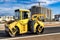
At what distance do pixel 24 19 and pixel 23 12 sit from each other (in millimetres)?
706

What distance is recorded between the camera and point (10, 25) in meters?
15.6

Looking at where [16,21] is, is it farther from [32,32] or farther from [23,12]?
[32,32]

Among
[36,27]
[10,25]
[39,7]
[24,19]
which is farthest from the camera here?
[39,7]

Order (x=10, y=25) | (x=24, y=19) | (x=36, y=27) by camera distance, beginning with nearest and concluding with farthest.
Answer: (x=10, y=25), (x=24, y=19), (x=36, y=27)

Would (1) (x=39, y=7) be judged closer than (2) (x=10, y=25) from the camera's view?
No

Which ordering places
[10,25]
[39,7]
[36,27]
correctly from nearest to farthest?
[10,25] < [36,27] < [39,7]

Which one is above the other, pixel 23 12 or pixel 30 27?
pixel 23 12

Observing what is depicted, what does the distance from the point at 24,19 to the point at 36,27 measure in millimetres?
1836

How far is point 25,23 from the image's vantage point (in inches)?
656

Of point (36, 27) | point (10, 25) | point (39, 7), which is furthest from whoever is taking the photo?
point (39, 7)

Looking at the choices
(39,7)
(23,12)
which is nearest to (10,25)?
(23,12)

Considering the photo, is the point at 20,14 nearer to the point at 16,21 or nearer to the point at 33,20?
the point at 16,21

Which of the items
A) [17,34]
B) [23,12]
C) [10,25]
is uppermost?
[23,12]

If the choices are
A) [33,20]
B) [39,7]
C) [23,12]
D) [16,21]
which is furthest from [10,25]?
[39,7]
